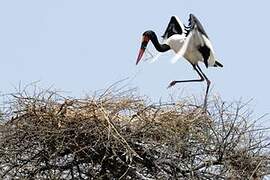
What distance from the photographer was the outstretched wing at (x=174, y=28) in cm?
1212

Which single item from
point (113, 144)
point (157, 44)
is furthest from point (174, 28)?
point (113, 144)

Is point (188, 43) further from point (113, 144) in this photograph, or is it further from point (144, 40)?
point (113, 144)

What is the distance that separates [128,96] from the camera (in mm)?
8969

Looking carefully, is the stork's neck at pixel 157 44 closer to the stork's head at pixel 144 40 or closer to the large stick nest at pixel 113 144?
the stork's head at pixel 144 40

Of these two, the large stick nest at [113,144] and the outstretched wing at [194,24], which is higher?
the outstretched wing at [194,24]

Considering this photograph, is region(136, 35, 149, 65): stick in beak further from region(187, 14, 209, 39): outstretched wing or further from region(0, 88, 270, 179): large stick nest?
region(0, 88, 270, 179): large stick nest

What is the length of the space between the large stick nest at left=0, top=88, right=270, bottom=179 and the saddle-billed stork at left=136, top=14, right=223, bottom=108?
7.17 ft

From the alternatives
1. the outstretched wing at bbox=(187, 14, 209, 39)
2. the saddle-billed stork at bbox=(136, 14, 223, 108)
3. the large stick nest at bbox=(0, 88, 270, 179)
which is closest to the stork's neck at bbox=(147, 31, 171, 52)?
the saddle-billed stork at bbox=(136, 14, 223, 108)

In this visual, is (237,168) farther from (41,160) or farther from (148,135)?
(41,160)

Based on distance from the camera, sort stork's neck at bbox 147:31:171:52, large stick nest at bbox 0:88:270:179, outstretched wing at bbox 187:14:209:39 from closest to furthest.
A: large stick nest at bbox 0:88:270:179, outstretched wing at bbox 187:14:209:39, stork's neck at bbox 147:31:171:52

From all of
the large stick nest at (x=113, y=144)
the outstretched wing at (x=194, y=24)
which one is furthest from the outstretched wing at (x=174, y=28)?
the large stick nest at (x=113, y=144)

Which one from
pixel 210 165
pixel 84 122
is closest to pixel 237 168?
pixel 210 165

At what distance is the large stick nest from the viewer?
28.0ft

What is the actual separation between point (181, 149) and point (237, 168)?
57cm
